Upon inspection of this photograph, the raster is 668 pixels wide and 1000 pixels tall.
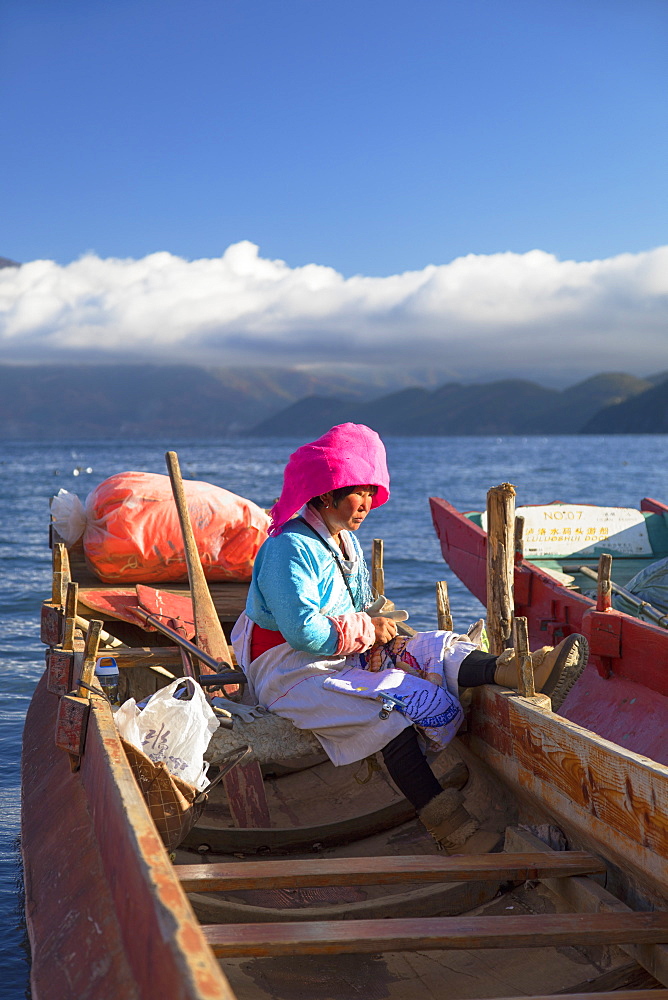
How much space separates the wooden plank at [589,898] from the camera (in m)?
2.75

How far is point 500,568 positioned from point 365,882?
259 cm

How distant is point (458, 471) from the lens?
6306 cm

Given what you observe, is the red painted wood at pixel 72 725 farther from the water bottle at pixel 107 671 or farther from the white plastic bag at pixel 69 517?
the white plastic bag at pixel 69 517

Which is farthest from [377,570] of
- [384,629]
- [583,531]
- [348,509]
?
[583,531]

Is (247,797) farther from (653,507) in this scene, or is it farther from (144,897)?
(653,507)

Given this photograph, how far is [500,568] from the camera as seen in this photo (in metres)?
5.34

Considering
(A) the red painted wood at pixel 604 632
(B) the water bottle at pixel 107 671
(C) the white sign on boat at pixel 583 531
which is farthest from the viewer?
(C) the white sign on boat at pixel 583 531

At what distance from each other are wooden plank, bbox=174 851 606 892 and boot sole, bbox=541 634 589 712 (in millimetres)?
699

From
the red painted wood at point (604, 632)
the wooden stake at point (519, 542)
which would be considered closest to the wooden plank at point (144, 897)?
the red painted wood at point (604, 632)

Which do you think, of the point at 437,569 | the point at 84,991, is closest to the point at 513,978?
the point at 84,991

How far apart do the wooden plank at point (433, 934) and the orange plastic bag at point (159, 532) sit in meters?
4.23

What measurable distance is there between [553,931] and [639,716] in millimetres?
3189

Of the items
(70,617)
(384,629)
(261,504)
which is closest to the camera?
(384,629)

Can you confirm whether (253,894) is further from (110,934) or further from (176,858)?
(110,934)
